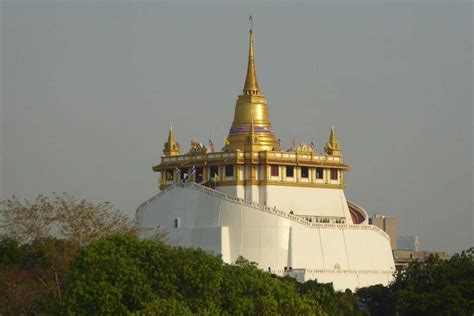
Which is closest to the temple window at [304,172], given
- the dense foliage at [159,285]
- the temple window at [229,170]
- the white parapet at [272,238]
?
the white parapet at [272,238]

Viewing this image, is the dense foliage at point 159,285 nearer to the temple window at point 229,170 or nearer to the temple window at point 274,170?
the temple window at point 274,170

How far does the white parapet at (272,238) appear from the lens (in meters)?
115

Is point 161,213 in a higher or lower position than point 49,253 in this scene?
higher

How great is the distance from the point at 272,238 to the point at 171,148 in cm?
1406

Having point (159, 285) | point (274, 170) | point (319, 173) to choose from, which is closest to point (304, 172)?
point (319, 173)

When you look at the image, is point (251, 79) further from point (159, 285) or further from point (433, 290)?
point (159, 285)

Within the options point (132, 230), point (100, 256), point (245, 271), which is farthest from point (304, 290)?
point (100, 256)

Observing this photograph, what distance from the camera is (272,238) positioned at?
115m

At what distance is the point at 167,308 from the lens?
229ft

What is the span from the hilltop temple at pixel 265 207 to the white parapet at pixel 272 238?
0.07m

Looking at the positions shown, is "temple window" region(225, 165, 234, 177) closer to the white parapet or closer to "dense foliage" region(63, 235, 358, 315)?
the white parapet

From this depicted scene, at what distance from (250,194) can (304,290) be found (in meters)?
18.9

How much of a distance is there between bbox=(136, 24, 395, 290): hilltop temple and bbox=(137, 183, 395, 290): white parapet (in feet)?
0.23

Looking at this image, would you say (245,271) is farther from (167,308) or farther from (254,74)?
(254,74)
